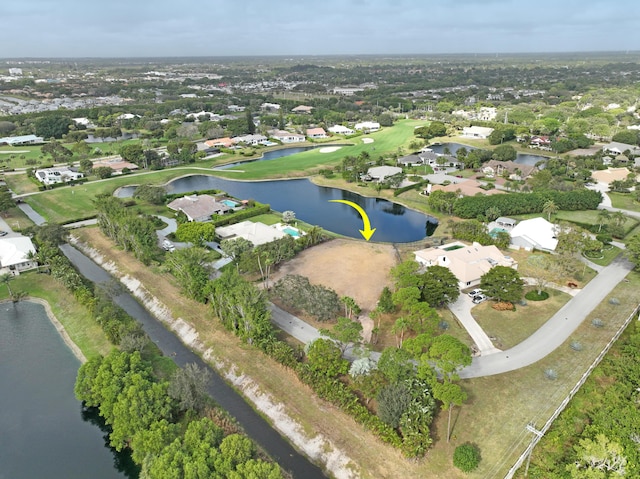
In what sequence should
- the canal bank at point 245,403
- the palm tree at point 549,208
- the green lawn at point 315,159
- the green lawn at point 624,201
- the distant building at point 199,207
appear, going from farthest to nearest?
the green lawn at point 315,159
the green lawn at point 624,201
the distant building at point 199,207
the palm tree at point 549,208
the canal bank at point 245,403

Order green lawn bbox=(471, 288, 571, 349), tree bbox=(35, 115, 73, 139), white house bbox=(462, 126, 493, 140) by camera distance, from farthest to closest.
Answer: tree bbox=(35, 115, 73, 139) < white house bbox=(462, 126, 493, 140) < green lawn bbox=(471, 288, 571, 349)

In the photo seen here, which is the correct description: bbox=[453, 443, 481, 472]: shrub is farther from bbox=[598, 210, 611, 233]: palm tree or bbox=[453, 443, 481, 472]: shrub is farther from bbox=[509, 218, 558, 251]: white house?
bbox=[598, 210, 611, 233]: palm tree

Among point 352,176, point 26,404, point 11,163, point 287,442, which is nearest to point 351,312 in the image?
point 287,442

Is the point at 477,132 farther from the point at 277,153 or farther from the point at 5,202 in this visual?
the point at 5,202

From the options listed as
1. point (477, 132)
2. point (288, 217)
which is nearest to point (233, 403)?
point (288, 217)

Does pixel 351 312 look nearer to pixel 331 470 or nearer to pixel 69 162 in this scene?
pixel 331 470

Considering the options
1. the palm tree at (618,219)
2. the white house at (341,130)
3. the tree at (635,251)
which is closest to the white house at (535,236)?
the tree at (635,251)

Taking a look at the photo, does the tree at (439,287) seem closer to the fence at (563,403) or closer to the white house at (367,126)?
the fence at (563,403)

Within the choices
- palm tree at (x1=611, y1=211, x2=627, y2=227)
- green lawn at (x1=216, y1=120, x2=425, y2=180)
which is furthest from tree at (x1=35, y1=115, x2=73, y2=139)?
palm tree at (x1=611, y1=211, x2=627, y2=227)
